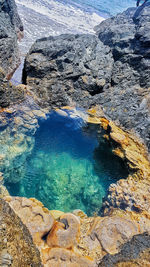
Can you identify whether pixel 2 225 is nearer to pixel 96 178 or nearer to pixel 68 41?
pixel 96 178

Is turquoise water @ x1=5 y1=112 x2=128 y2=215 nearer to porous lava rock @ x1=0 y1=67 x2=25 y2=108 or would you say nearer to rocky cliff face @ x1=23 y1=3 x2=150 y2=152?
porous lava rock @ x1=0 y1=67 x2=25 y2=108

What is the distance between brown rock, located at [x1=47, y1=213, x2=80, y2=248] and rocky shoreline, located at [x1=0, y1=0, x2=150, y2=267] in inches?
0.5

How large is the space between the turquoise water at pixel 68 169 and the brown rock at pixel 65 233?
2.67 feet

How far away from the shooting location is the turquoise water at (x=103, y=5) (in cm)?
1820

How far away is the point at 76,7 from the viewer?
57.2 feet

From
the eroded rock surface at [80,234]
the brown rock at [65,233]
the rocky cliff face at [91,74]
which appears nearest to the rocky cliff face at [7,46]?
the rocky cliff face at [91,74]

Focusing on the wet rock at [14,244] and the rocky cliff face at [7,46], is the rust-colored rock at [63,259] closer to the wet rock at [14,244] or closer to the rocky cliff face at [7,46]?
the wet rock at [14,244]

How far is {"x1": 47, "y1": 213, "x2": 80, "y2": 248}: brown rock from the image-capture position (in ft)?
9.25

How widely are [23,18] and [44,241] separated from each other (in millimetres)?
13686

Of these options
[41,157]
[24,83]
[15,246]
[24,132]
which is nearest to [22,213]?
[15,246]

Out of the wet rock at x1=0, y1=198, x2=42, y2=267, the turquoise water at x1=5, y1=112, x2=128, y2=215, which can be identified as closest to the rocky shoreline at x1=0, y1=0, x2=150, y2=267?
the wet rock at x1=0, y1=198, x2=42, y2=267

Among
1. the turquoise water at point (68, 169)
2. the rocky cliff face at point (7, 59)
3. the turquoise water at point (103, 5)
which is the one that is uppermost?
the turquoise water at point (103, 5)

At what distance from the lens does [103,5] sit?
2092 centimetres

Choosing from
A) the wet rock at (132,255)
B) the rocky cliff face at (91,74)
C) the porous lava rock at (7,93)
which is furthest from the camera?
the rocky cliff face at (91,74)
